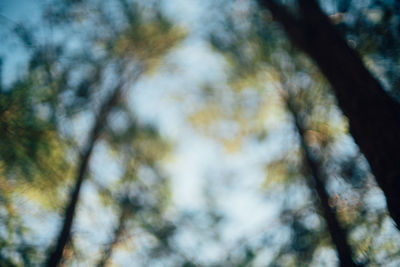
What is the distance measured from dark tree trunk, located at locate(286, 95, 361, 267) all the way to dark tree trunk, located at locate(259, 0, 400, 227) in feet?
6.88

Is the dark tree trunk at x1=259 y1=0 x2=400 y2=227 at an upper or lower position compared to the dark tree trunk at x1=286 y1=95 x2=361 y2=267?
upper

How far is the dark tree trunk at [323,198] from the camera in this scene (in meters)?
3.13

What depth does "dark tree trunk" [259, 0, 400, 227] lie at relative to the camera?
1510mm

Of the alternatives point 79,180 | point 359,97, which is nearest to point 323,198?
point 359,97

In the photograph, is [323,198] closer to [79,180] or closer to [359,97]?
[359,97]

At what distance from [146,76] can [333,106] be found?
4328mm

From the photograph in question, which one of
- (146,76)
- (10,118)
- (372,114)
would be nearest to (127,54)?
(146,76)

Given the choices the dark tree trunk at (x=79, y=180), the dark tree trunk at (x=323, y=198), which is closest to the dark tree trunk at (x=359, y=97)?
the dark tree trunk at (x=323, y=198)

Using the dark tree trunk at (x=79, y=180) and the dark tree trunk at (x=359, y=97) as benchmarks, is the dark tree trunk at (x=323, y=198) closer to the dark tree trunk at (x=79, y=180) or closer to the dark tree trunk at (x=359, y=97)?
the dark tree trunk at (x=359, y=97)

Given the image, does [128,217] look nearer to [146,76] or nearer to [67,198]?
[67,198]

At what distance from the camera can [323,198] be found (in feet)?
12.5

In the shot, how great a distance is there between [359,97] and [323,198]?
2572 millimetres

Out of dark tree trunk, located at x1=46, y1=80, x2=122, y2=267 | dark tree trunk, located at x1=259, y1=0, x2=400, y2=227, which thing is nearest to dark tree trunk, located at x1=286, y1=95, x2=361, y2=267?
dark tree trunk, located at x1=259, y1=0, x2=400, y2=227

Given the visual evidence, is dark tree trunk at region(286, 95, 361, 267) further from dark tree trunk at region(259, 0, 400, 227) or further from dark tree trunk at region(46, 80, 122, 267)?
dark tree trunk at region(46, 80, 122, 267)
